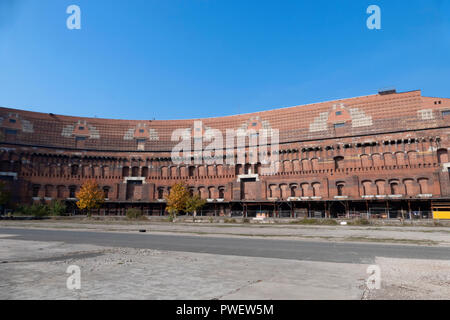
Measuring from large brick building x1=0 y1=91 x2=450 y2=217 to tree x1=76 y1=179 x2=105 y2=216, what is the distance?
362cm

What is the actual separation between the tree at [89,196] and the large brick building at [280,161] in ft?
11.9

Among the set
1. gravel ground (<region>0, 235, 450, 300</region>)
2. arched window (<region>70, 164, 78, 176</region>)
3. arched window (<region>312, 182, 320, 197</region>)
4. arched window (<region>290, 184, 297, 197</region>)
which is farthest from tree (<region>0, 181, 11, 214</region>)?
arched window (<region>312, 182, 320, 197</region>)

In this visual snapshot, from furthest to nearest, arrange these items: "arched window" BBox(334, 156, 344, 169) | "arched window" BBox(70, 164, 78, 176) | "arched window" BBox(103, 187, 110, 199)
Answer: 1. "arched window" BBox(70, 164, 78, 176)
2. "arched window" BBox(103, 187, 110, 199)
3. "arched window" BBox(334, 156, 344, 169)

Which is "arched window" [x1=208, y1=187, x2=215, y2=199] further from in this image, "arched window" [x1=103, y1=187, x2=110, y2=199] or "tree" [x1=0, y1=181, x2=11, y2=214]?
"tree" [x1=0, y1=181, x2=11, y2=214]

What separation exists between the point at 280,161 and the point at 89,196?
33.5 m

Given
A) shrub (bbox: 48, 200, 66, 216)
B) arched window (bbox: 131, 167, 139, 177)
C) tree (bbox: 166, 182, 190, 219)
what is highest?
arched window (bbox: 131, 167, 139, 177)

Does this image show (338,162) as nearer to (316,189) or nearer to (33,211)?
(316,189)

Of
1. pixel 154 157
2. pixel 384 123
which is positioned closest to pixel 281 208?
pixel 384 123

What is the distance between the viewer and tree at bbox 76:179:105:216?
1940 inches

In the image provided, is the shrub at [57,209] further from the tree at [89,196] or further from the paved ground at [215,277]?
the paved ground at [215,277]

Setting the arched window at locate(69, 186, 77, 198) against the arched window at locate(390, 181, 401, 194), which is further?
the arched window at locate(69, 186, 77, 198)

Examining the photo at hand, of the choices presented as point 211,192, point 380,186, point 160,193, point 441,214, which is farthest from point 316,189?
point 160,193

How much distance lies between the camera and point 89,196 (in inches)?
1949
